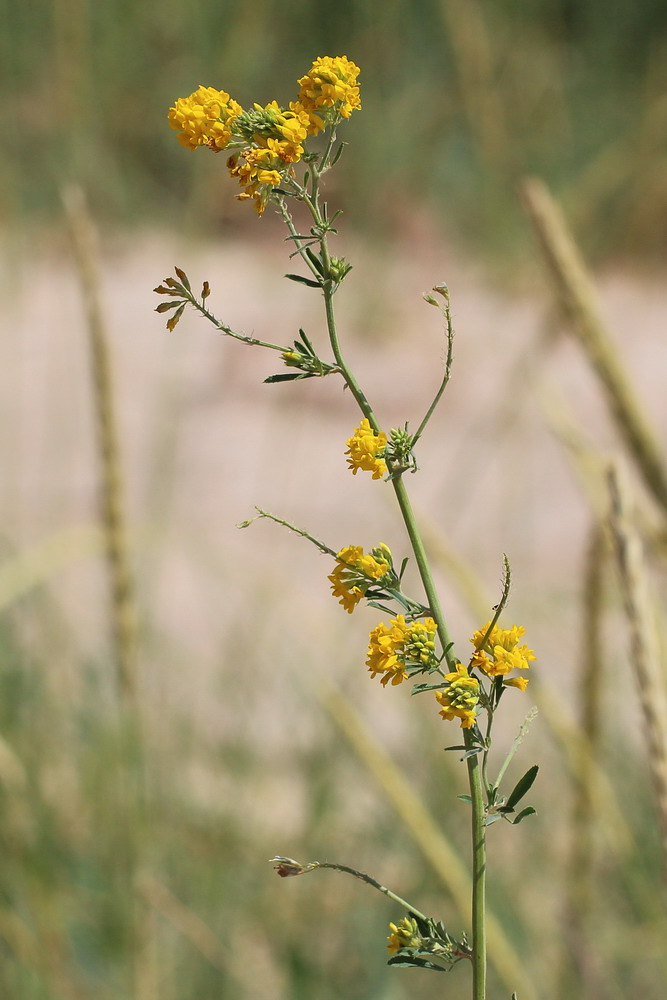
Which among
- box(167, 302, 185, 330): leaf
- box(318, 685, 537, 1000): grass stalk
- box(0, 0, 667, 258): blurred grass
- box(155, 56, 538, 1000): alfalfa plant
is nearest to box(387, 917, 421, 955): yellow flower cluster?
box(155, 56, 538, 1000): alfalfa plant

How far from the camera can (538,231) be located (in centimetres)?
48

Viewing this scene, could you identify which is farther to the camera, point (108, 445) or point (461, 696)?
point (108, 445)

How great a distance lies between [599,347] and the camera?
473 millimetres

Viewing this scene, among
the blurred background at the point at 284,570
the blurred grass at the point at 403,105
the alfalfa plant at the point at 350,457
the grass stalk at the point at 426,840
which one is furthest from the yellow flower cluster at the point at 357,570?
the blurred grass at the point at 403,105

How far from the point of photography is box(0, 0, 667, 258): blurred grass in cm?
292

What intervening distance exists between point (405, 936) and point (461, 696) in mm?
46

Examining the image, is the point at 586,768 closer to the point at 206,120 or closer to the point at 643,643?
the point at 643,643

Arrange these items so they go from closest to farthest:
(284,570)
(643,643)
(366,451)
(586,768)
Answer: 1. (366,451)
2. (643,643)
3. (586,768)
4. (284,570)

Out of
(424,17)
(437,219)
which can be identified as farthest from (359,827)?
(424,17)

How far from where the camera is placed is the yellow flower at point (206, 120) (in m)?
0.17

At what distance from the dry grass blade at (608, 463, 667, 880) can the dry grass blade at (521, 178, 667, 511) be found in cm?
15

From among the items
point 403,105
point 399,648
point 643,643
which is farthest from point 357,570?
point 403,105

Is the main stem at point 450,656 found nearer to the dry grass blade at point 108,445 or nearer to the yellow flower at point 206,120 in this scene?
the yellow flower at point 206,120

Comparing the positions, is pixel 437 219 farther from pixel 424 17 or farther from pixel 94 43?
pixel 94 43
